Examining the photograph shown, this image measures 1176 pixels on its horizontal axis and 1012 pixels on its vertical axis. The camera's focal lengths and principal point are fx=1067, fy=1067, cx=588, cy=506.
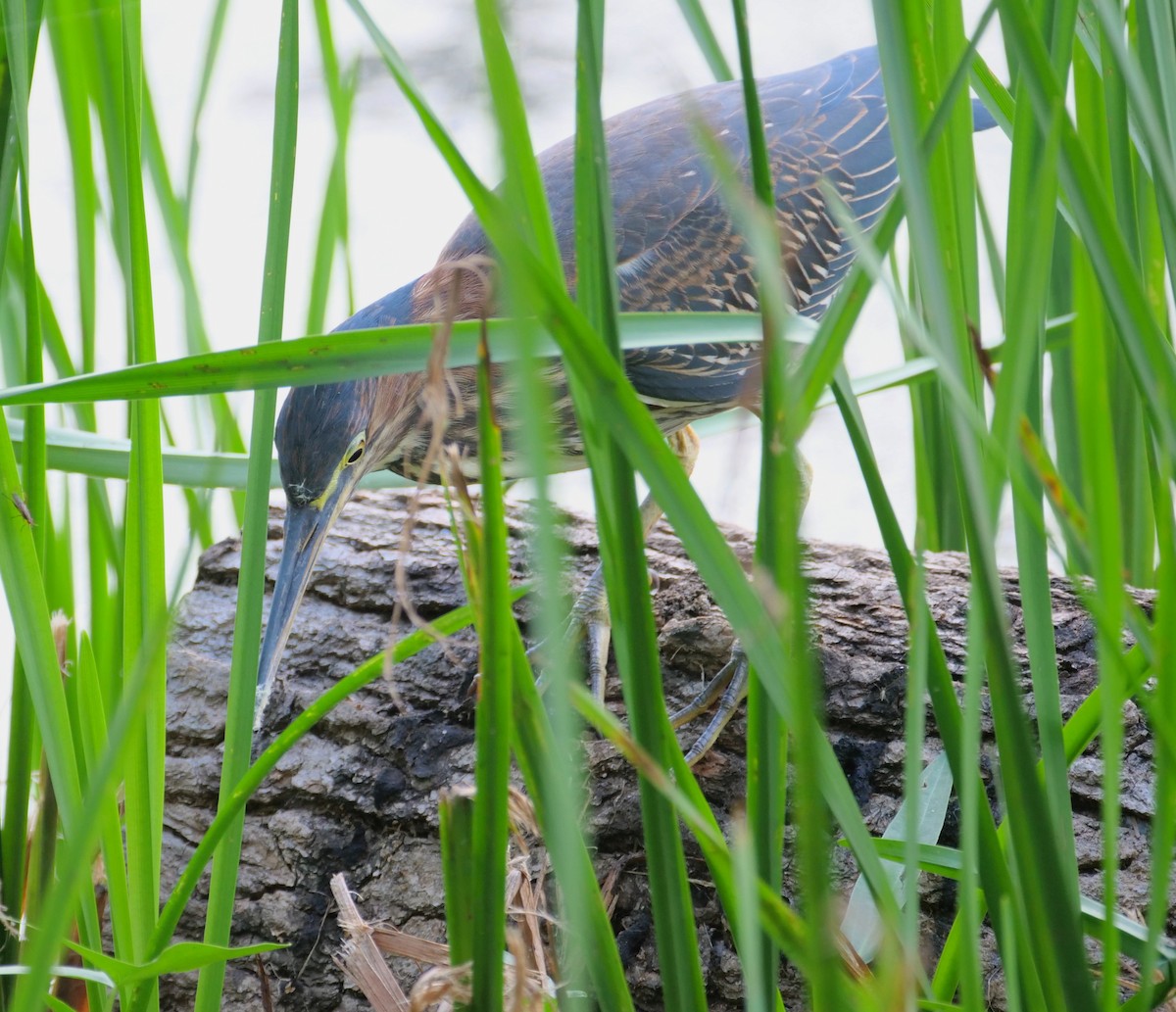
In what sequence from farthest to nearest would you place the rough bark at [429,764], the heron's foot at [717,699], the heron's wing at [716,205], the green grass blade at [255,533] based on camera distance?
the heron's wing at [716,205], the heron's foot at [717,699], the rough bark at [429,764], the green grass blade at [255,533]

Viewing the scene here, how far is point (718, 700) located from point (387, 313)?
0.71m

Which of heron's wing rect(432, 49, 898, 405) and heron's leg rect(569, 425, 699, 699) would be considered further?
heron's wing rect(432, 49, 898, 405)

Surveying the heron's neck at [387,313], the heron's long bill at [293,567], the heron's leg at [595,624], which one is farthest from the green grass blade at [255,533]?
the heron's neck at [387,313]

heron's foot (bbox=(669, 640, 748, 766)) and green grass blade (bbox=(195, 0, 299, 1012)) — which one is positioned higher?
green grass blade (bbox=(195, 0, 299, 1012))

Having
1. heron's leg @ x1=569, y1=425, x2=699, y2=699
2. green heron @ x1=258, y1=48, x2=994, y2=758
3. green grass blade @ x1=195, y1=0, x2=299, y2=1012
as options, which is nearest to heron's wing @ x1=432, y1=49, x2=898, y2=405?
green heron @ x1=258, y1=48, x2=994, y2=758

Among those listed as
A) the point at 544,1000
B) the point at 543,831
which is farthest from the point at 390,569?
the point at 543,831

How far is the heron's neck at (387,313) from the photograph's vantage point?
1.45m

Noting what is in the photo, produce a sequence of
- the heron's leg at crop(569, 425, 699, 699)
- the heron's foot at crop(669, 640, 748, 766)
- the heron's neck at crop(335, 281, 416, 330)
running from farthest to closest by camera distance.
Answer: the heron's neck at crop(335, 281, 416, 330) → the heron's leg at crop(569, 425, 699, 699) → the heron's foot at crop(669, 640, 748, 766)

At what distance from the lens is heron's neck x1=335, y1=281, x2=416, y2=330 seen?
1452mm

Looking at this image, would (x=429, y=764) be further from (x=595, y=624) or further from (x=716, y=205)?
(x=716, y=205)

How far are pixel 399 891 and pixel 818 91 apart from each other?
1492mm

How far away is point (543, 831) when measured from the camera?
1.44 ft

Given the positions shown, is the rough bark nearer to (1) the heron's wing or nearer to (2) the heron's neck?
(2) the heron's neck

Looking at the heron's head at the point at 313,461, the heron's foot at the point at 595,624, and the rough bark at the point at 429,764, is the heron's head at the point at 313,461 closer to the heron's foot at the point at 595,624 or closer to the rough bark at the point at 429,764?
the rough bark at the point at 429,764
